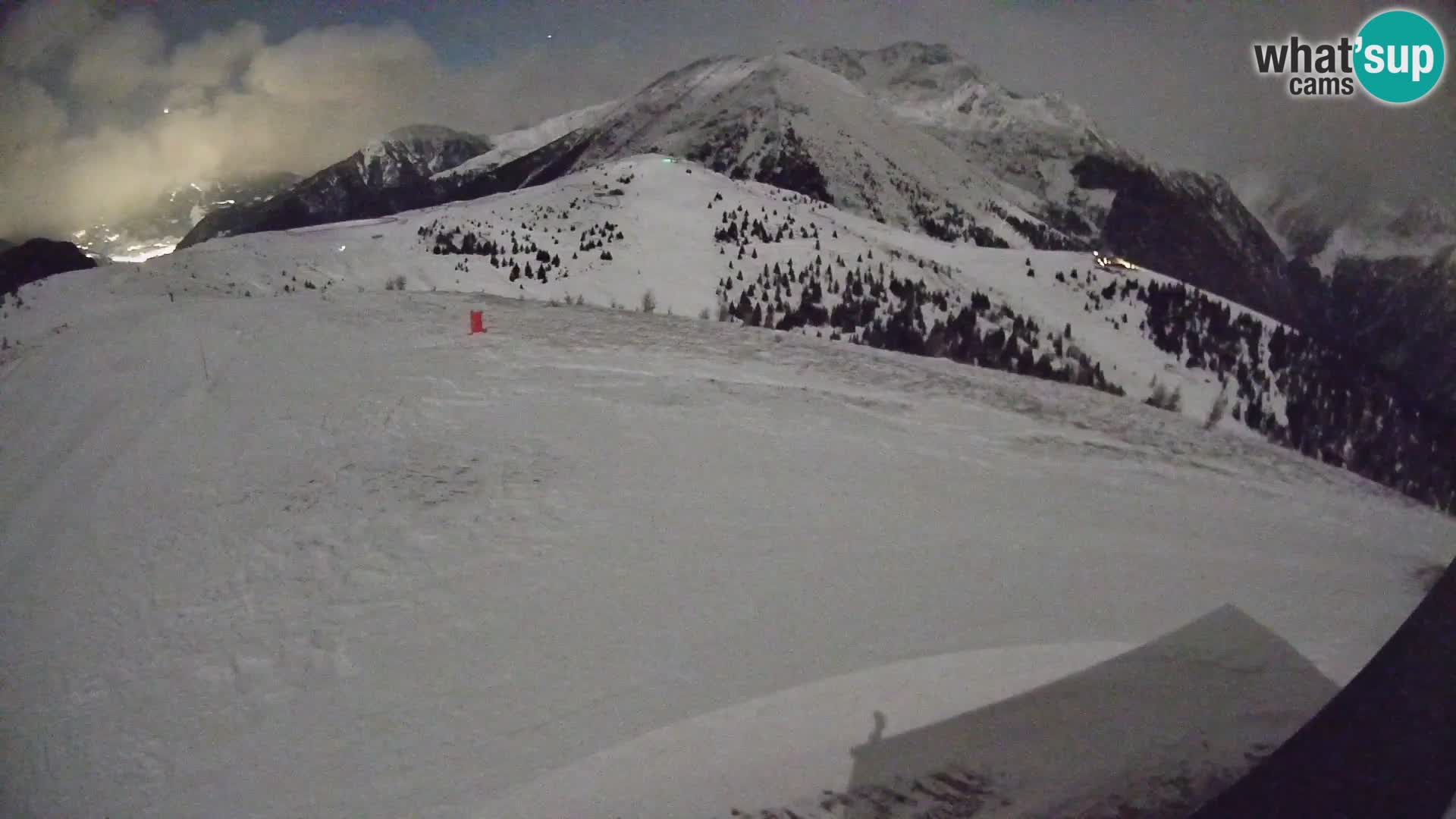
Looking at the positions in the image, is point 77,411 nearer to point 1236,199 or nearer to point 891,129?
point 1236,199

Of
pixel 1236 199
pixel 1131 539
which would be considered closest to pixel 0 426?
pixel 1131 539

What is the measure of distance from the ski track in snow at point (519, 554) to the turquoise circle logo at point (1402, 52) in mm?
→ 806

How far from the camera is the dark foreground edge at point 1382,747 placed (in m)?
1.36

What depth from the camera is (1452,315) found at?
5.04 ft

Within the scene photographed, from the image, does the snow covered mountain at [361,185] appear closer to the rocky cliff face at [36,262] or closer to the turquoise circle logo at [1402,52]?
the rocky cliff face at [36,262]

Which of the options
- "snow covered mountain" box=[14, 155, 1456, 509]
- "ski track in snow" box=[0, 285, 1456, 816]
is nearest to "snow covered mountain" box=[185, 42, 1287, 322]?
"snow covered mountain" box=[14, 155, 1456, 509]

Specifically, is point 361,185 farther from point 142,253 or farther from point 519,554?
point 519,554

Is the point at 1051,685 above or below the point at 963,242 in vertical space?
below

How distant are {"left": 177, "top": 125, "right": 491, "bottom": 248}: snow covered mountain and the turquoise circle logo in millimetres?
2606

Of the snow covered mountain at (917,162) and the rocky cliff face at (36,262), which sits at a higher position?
the snow covered mountain at (917,162)

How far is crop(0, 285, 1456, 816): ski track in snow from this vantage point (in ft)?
5.28

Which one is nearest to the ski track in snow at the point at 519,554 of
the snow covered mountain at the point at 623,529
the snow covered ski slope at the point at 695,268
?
the snow covered mountain at the point at 623,529

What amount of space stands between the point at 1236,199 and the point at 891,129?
294 centimetres

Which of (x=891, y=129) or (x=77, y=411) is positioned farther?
(x=891, y=129)
